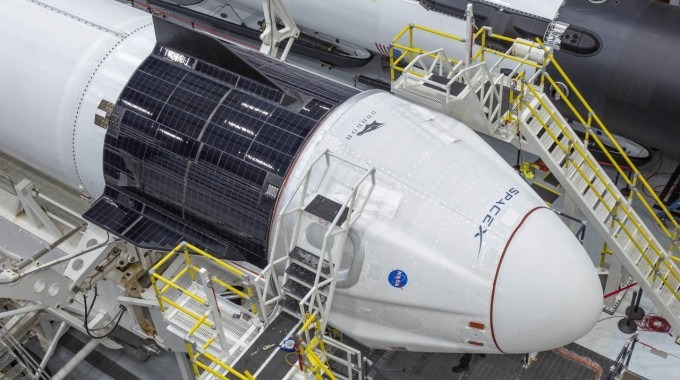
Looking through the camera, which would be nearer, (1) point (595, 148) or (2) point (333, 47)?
(1) point (595, 148)

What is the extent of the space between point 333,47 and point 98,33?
28.0 feet

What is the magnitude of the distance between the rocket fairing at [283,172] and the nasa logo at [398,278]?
2 centimetres

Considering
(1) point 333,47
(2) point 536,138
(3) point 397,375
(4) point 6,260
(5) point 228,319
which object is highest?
(1) point 333,47

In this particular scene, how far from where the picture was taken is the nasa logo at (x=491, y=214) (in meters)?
10.5

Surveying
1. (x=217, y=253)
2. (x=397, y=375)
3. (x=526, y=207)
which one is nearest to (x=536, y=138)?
(x=526, y=207)

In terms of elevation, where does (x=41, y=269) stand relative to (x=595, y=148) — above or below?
below

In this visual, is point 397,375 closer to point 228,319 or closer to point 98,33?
point 228,319

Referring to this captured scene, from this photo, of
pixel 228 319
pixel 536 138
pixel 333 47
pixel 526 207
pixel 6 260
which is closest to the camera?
pixel 526 207

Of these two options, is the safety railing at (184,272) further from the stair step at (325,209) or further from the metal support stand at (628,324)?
the metal support stand at (628,324)

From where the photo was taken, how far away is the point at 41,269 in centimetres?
1248

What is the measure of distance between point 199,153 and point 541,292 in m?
5.10

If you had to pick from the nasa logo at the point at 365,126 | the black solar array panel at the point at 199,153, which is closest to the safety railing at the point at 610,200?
the nasa logo at the point at 365,126

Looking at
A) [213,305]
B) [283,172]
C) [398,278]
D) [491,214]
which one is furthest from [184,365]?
[491,214]

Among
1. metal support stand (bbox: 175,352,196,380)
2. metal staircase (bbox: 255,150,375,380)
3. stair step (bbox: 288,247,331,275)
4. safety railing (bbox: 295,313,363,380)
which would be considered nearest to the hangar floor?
safety railing (bbox: 295,313,363,380)
